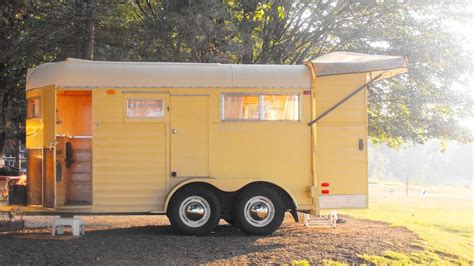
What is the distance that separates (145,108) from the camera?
9.98 meters

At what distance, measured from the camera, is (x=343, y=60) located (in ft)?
33.6

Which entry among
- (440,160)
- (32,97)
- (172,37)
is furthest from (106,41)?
(440,160)

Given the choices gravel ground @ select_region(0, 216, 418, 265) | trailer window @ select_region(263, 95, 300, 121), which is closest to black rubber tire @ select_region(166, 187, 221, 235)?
gravel ground @ select_region(0, 216, 418, 265)

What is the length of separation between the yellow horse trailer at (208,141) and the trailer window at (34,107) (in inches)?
1.9

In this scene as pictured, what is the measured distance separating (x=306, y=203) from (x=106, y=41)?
7.34 metres

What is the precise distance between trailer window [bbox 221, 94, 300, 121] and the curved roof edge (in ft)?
0.64

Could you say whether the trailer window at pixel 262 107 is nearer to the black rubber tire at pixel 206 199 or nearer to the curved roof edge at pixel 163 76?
the curved roof edge at pixel 163 76

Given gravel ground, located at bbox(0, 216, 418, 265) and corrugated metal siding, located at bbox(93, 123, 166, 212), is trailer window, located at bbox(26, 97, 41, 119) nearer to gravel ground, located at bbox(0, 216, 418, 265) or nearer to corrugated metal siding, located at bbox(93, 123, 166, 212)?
corrugated metal siding, located at bbox(93, 123, 166, 212)

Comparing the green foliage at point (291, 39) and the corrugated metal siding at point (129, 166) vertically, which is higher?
the green foliage at point (291, 39)

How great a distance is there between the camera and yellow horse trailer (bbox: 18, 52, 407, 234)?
32.3 ft

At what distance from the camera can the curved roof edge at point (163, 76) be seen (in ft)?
32.4

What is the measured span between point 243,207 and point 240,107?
1676mm

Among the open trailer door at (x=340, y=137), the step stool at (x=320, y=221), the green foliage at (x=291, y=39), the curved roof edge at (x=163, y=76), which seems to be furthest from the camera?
the green foliage at (x=291, y=39)

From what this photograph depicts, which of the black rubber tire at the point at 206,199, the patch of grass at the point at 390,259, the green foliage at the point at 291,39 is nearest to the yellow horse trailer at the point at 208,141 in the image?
the black rubber tire at the point at 206,199
